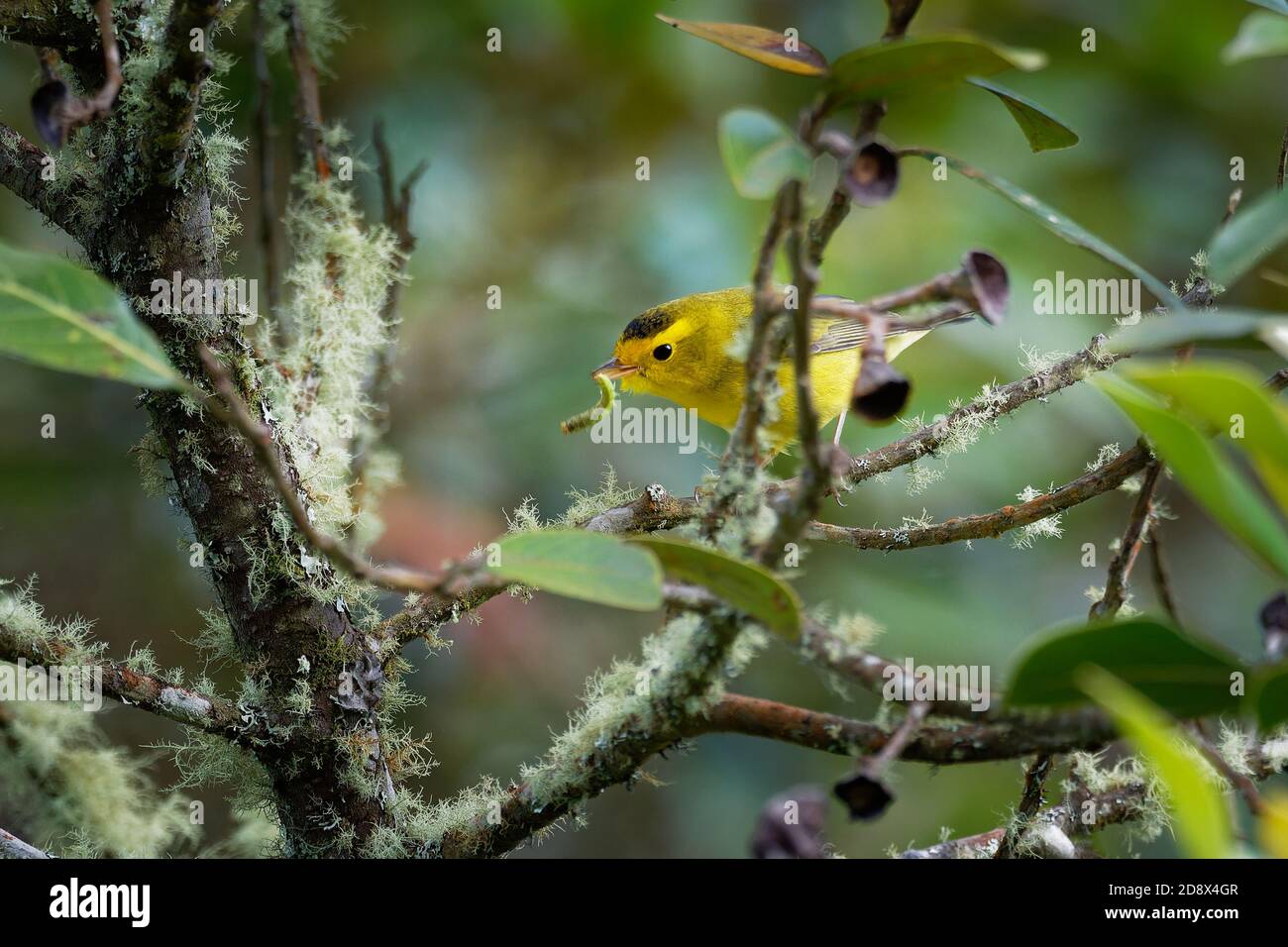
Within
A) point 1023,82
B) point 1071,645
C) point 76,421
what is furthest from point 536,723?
point 1071,645

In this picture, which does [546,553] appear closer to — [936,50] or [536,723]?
[936,50]

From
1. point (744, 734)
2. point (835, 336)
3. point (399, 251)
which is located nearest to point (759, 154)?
point (744, 734)

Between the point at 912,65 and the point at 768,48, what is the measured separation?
18cm

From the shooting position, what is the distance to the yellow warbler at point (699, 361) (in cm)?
352

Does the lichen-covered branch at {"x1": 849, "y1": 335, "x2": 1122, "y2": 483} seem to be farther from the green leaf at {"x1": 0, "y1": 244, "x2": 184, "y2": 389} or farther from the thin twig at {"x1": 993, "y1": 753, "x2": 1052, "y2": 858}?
the green leaf at {"x1": 0, "y1": 244, "x2": 184, "y2": 389}

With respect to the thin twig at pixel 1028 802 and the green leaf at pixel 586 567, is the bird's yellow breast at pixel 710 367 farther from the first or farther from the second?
the green leaf at pixel 586 567

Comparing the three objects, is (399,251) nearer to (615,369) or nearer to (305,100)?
(305,100)

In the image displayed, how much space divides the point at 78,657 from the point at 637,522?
901 millimetres

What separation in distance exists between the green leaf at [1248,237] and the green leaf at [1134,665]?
0.31 m

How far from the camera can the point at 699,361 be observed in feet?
11.7

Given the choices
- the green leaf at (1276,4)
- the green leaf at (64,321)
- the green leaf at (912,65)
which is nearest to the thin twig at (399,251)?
the green leaf at (64,321)

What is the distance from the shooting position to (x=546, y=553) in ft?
3.21

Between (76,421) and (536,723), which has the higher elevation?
(76,421)

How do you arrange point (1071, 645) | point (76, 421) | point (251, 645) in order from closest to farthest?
point (1071, 645), point (251, 645), point (76, 421)
